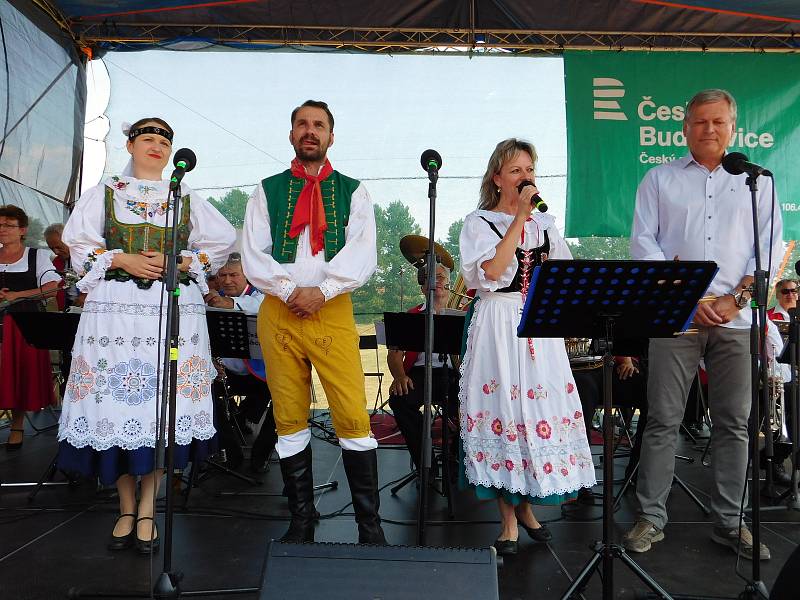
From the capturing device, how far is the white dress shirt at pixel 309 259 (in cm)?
309

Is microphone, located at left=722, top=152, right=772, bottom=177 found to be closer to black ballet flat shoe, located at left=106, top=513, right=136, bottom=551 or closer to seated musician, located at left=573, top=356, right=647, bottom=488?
seated musician, located at left=573, top=356, right=647, bottom=488

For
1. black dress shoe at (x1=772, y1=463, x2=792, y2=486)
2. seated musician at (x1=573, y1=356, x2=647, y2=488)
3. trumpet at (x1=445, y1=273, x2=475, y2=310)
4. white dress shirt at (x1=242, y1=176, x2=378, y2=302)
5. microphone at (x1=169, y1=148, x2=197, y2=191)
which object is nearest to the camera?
microphone at (x1=169, y1=148, x2=197, y2=191)

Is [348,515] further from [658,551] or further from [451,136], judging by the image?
[451,136]

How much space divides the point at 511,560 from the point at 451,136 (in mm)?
5456

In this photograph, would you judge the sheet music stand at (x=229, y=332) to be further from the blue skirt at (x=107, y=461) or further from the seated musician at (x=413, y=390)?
the blue skirt at (x=107, y=461)

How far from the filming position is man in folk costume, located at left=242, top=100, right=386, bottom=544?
316cm

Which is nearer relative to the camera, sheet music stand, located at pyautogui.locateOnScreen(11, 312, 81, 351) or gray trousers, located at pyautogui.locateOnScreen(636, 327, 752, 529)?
gray trousers, located at pyautogui.locateOnScreen(636, 327, 752, 529)

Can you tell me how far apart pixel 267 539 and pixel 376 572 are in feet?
5.62

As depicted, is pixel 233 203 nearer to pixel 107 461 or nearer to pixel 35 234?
pixel 35 234

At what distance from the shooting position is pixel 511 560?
3189mm

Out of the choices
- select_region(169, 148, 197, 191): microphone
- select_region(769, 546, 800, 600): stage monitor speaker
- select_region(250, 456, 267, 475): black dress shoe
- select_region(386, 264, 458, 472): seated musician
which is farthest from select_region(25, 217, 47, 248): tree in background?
select_region(769, 546, 800, 600): stage monitor speaker

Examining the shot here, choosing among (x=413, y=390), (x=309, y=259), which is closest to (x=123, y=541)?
(x=309, y=259)

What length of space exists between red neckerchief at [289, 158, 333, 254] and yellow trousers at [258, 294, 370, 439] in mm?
295

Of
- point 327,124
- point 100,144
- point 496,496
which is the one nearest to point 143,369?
point 327,124
